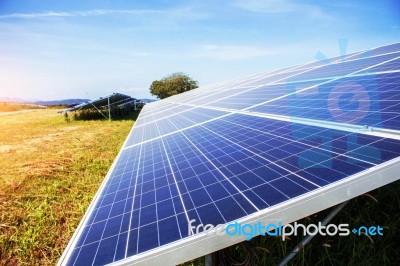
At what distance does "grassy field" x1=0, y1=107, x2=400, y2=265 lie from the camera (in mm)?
4031

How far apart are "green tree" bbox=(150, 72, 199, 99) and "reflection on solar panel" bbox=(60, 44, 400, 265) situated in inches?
3082

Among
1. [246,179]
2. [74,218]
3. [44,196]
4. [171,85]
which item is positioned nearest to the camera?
[246,179]

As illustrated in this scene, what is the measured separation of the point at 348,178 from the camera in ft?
6.36

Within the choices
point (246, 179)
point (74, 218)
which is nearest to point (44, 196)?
point (74, 218)

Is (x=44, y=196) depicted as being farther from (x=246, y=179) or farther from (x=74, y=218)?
(x=246, y=179)

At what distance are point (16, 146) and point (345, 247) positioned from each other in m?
18.3

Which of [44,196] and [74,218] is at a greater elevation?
[44,196]

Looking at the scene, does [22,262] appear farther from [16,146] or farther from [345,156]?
[16,146]

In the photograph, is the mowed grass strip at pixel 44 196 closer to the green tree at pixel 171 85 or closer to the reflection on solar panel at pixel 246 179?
the reflection on solar panel at pixel 246 179

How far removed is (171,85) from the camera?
3221 inches

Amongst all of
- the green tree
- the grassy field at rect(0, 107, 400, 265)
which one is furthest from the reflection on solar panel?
the green tree

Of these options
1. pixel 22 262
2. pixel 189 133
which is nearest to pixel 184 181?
pixel 189 133

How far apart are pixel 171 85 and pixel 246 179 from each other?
81.0 metres

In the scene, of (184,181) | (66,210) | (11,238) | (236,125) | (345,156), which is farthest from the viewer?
(66,210)
